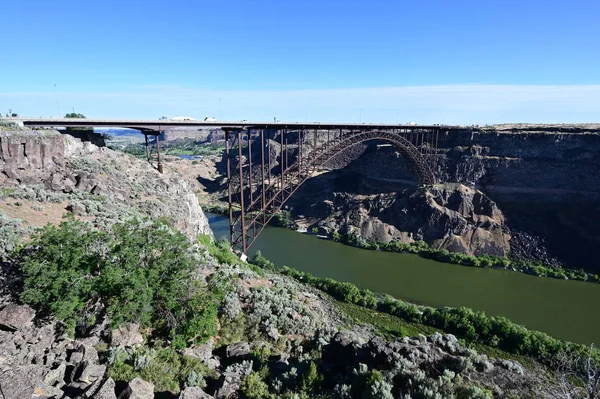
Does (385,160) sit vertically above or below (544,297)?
above

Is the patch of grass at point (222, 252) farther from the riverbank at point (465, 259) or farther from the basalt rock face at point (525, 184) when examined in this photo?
the basalt rock face at point (525, 184)

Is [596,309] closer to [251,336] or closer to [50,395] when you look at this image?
[251,336]

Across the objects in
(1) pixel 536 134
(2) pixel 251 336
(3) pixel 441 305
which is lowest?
(3) pixel 441 305

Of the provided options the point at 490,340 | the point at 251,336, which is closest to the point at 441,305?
the point at 490,340

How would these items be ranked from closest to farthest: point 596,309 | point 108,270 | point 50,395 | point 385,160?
point 50,395 < point 108,270 < point 596,309 < point 385,160

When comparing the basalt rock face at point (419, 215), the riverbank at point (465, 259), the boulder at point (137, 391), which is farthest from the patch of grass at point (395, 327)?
the basalt rock face at point (419, 215)

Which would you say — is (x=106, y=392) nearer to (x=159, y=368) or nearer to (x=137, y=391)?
(x=137, y=391)

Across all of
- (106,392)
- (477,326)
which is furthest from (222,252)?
(477,326)
